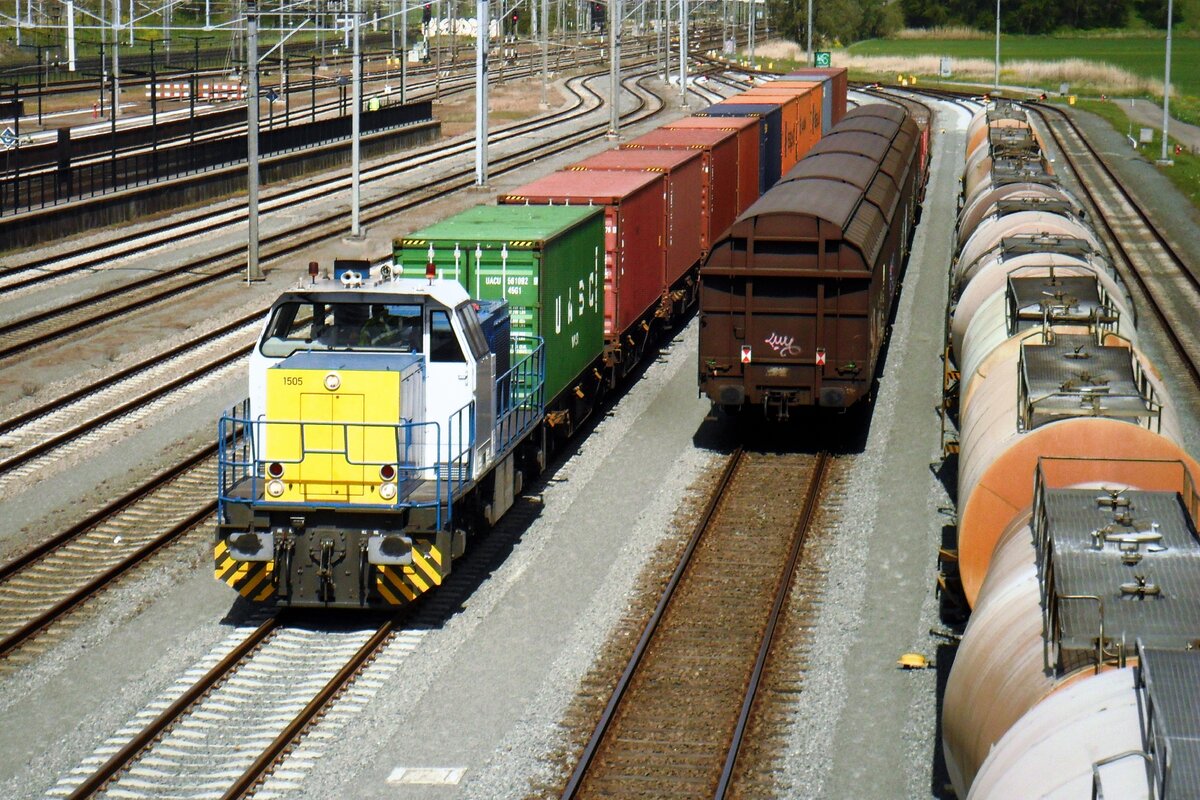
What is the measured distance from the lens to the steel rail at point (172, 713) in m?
11.8

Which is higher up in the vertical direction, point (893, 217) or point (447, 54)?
point (447, 54)

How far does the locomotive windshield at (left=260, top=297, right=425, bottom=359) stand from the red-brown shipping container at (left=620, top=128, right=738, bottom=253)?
14.8 m

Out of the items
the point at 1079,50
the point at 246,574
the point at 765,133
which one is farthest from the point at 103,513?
the point at 1079,50

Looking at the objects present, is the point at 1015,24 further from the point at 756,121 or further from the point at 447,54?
the point at 756,121

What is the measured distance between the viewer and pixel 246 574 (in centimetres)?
1498

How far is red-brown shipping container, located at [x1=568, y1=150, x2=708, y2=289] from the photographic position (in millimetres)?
26516

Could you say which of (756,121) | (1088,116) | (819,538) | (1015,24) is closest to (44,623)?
(819,538)

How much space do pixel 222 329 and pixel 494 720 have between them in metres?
17.3

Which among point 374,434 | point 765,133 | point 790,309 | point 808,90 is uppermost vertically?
point 808,90

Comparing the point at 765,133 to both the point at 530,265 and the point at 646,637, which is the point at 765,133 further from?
the point at 646,637

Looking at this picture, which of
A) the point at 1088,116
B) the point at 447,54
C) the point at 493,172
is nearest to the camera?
the point at 493,172

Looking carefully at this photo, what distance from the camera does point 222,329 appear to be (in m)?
28.7

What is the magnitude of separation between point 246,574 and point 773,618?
5.25m

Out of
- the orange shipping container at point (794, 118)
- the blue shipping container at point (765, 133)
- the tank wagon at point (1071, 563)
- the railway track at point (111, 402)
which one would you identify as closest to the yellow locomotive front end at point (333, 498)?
the tank wagon at point (1071, 563)
